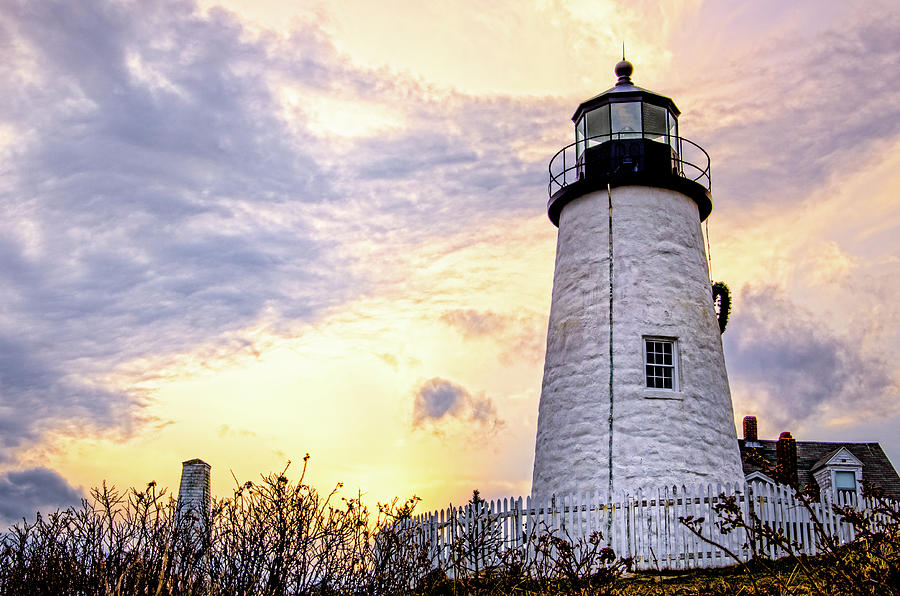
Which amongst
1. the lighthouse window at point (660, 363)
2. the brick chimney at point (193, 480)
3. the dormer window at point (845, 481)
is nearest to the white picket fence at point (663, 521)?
the lighthouse window at point (660, 363)

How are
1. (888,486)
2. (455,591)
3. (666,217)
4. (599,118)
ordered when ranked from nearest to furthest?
(455,591) → (666,217) → (599,118) → (888,486)

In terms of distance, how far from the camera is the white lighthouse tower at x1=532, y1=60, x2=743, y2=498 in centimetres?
1795

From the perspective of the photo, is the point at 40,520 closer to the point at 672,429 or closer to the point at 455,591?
the point at 455,591

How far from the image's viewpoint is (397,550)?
11.0 metres

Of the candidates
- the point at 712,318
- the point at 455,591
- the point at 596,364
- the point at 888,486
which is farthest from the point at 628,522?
the point at 888,486

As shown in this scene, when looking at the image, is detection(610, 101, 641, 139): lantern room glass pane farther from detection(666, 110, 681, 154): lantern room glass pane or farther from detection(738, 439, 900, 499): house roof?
detection(738, 439, 900, 499): house roof

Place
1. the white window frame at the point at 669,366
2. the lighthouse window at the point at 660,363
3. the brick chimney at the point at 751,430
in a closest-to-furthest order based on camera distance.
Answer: the white window frame at the point at 669,366 → the lighthouse window at the point at 660,363 → the brick chimney at the point at 751,430

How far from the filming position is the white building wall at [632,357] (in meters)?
17.9

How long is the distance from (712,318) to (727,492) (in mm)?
4024

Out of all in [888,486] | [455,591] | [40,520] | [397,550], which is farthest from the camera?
[888,486]

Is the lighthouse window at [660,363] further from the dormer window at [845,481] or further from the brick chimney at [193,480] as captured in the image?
the dormer window at [845,481]

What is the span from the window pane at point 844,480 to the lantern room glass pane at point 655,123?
53.3ft

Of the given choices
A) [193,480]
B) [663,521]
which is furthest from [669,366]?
[193,480]

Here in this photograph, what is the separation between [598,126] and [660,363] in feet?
18.9
